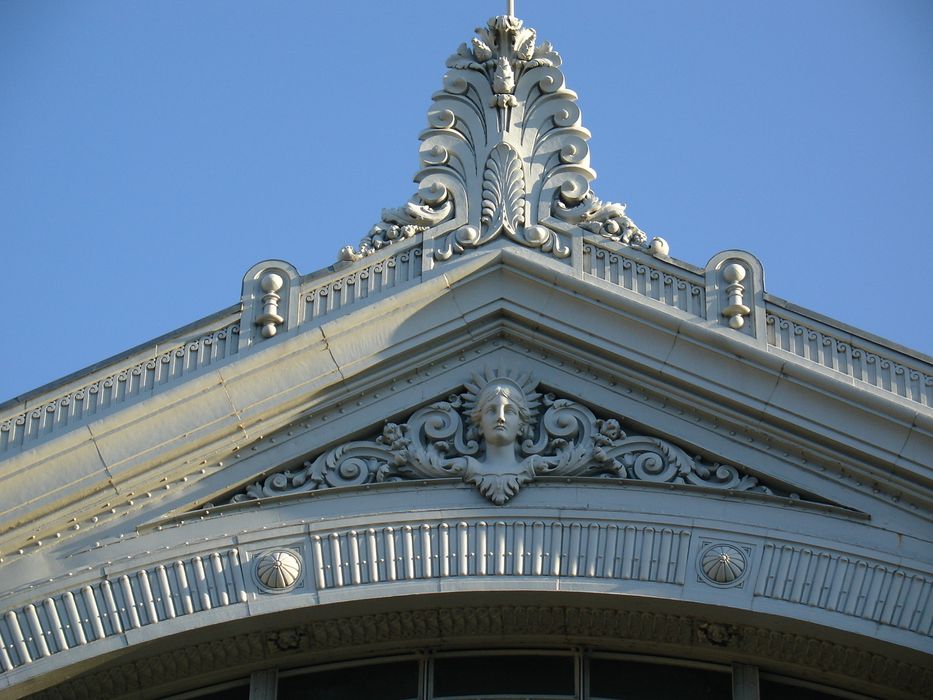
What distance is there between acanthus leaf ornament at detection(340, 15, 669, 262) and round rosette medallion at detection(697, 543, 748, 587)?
7.30 feet

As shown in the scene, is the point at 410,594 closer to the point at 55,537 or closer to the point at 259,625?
the point at 259,625

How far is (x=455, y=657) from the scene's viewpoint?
16516 millimetres

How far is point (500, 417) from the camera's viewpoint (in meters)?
16.3

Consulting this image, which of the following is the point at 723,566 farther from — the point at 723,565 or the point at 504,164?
the point at 504,164

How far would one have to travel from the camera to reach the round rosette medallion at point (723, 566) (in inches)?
621

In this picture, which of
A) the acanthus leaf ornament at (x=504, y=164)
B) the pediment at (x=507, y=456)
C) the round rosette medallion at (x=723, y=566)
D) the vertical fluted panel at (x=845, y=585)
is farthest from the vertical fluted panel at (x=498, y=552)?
the acanthus leaf ornament at (x=504, y=164)

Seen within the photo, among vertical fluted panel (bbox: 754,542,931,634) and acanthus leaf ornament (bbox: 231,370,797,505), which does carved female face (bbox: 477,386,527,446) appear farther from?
vertical fluted panel (bbox: 754,542,931,634)

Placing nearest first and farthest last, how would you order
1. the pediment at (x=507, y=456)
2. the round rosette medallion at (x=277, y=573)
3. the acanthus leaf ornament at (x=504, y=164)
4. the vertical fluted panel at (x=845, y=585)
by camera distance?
the vertical fluted panel at (x=845, y=585) → the round rosette medallion at (x=277, y=573) → the pediment at (x=507, y=456) → the acanthus leaf ornament at (x=504, y=164)

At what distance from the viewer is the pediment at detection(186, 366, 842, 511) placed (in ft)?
53.3

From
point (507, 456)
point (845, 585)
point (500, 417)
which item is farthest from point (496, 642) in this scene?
point (845, 585)

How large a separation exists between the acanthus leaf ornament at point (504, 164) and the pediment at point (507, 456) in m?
1.11

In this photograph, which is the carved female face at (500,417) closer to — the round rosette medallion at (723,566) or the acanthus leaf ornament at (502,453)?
the acanthus leaf ornament at (502,453)

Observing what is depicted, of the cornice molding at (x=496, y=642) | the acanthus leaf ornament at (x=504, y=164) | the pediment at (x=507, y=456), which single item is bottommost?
the cornice molding at (x=496, y=642)

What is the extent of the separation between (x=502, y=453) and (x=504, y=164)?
220cm
